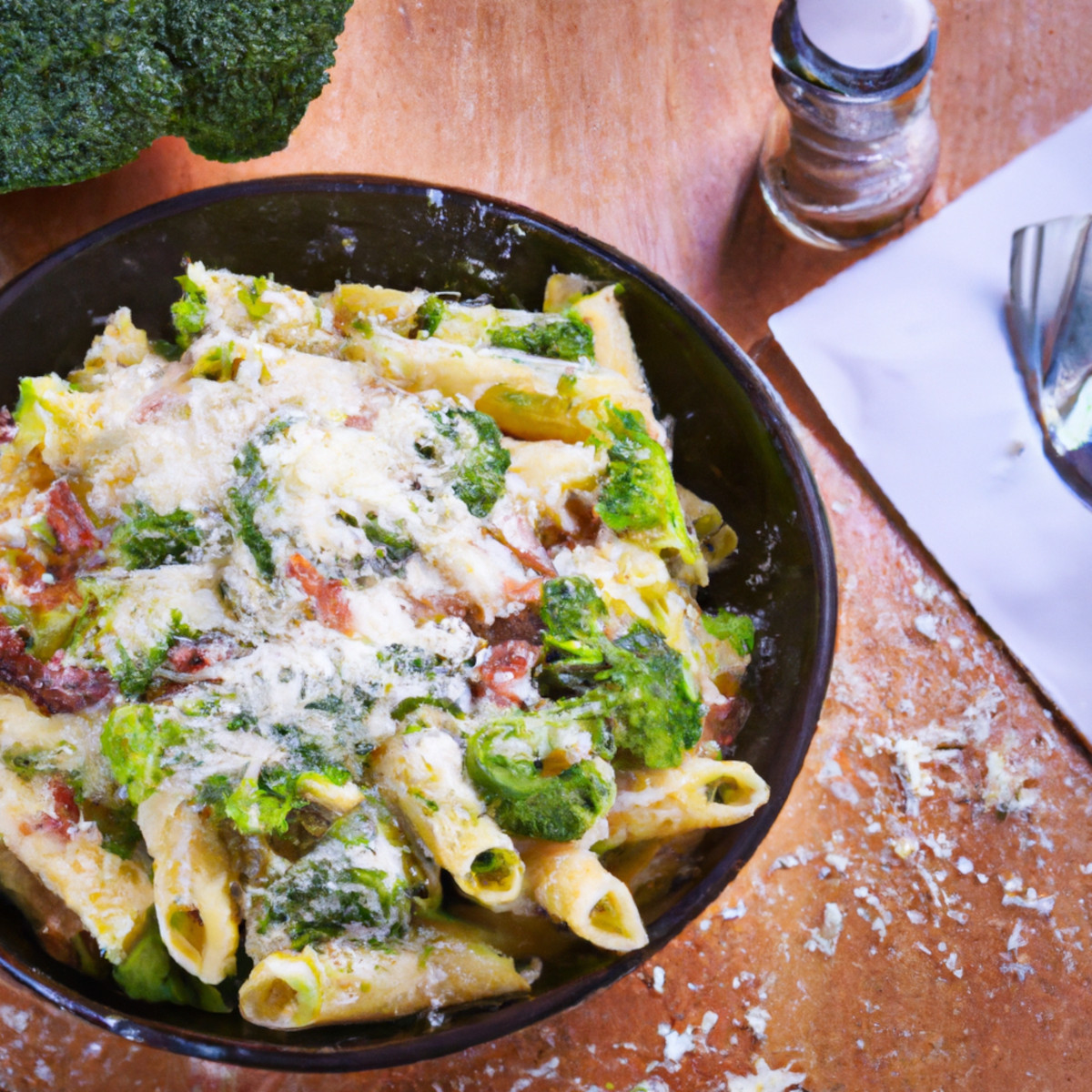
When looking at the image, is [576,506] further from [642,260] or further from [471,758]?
[642,260]

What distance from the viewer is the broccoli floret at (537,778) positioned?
3.69 feet

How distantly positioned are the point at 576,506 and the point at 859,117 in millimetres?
823

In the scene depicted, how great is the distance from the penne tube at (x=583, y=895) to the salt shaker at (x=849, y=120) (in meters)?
1.17

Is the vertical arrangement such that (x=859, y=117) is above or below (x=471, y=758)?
above

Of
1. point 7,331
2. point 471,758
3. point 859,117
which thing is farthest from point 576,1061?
point 859,117

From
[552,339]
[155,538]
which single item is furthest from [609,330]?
[155,538]

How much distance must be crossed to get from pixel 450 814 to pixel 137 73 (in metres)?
1.05

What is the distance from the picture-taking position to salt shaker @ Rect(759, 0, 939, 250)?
1542 mm

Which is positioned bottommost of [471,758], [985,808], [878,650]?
[985,808]

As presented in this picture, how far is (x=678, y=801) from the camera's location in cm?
122

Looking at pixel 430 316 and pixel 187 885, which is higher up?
pixel 430 316

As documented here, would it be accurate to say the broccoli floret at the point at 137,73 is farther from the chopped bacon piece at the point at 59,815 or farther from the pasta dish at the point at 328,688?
the chopped bacon piece at the point at 59,815

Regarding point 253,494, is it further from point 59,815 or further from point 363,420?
point 59,815

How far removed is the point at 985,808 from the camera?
1710 mm
